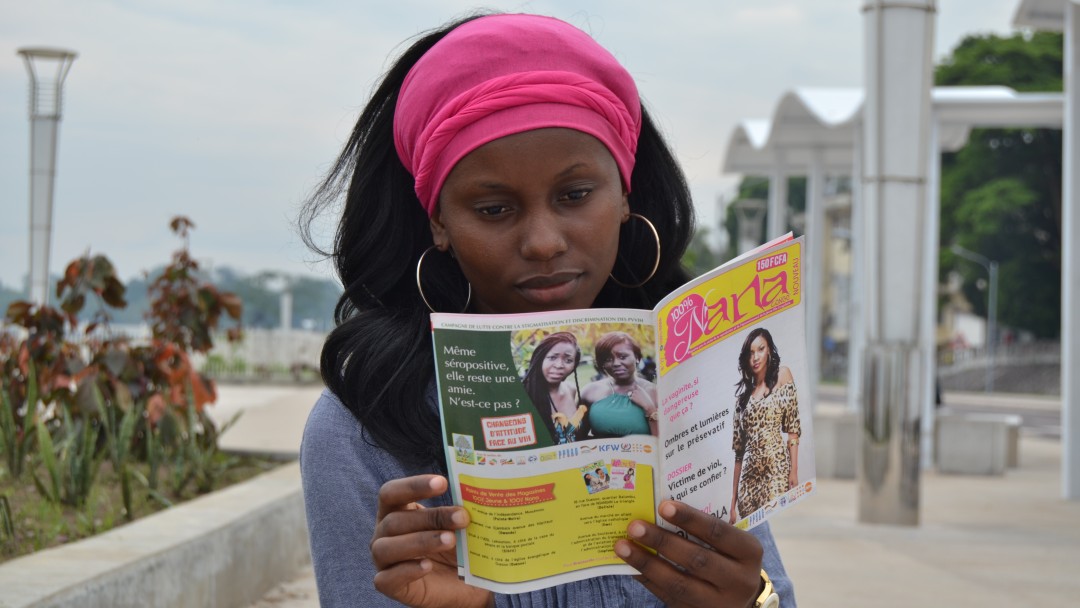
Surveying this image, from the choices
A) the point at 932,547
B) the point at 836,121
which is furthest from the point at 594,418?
the point at 836,121

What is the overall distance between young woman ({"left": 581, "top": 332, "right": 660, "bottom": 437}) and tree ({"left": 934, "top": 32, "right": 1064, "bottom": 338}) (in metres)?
41.4

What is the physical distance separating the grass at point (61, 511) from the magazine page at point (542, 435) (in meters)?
3.41

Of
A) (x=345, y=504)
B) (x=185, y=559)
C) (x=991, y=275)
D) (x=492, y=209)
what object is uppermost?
(x=991, y=275)

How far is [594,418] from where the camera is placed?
1492 millimetres

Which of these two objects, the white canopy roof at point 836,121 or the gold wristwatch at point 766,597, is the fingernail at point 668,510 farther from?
the white canopy roof at point 836,121

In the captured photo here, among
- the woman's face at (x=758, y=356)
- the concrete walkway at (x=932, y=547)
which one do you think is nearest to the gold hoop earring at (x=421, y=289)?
the woman's face at (x=758, y=356)

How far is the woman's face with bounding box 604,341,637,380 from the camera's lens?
149 cm

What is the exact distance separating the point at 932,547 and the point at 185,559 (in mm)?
4983

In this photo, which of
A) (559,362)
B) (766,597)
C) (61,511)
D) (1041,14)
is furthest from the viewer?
(1041,14)

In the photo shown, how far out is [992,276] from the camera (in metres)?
43.7

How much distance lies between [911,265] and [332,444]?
7.95 m

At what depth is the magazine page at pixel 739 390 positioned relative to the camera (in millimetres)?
1539

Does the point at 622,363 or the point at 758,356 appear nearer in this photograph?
the point at 622,363

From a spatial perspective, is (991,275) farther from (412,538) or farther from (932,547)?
(412,538)
